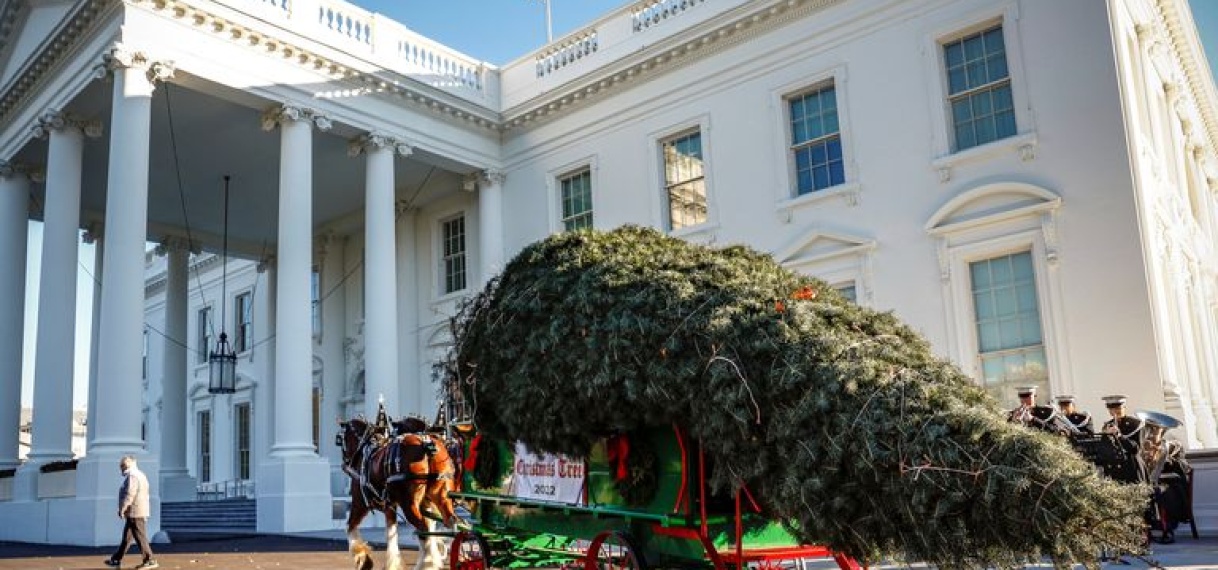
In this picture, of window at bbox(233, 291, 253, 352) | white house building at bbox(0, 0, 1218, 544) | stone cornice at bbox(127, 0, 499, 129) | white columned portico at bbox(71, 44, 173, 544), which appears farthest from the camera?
window at bbox(233, 291, 253, 352)

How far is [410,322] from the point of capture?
2348 cm

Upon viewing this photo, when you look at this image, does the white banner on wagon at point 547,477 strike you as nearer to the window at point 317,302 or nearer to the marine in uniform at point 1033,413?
the marine in uniform at point 1033,413

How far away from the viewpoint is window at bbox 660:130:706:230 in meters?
18.2

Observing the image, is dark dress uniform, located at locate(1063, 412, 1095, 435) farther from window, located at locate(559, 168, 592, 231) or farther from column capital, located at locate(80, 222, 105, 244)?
column capital, located at locate(80, 222, 105, 244)

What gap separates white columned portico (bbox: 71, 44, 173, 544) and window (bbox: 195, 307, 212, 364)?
17149mm

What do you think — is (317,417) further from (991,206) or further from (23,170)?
(991,206)

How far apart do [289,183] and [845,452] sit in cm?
1505

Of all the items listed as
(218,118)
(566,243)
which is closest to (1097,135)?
(566,243)

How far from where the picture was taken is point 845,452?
4.13m

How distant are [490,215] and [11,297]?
10085mm

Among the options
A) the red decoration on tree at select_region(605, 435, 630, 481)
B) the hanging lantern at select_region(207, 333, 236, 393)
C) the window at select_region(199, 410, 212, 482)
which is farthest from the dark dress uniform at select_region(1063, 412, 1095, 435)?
the window at select_region(199, 410, 212, 482)

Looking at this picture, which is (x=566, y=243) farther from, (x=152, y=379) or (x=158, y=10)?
(x=152, y=379)

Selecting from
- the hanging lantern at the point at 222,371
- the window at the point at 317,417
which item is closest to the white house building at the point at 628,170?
the hanging lantern at the point at 222,371

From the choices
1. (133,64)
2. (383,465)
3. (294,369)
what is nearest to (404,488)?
(383,465)
